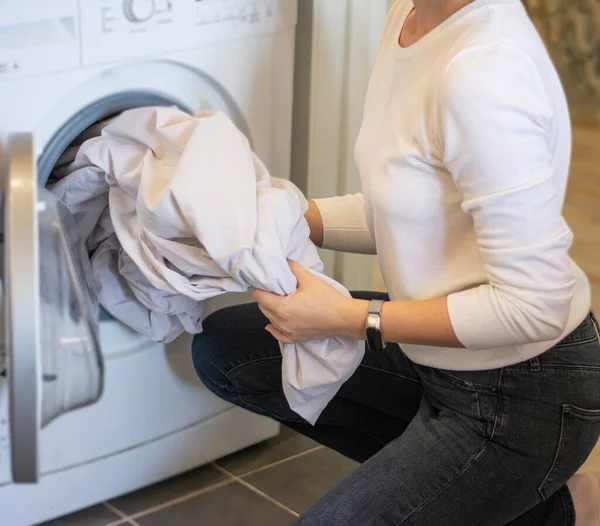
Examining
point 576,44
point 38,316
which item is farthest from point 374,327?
point 576,44

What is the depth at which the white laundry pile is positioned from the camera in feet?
3.47

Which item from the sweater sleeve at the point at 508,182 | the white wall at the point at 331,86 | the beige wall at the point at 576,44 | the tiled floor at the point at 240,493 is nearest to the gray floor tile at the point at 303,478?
the tiled floor at the point at 240,493

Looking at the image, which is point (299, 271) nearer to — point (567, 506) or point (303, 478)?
point (567, 506)

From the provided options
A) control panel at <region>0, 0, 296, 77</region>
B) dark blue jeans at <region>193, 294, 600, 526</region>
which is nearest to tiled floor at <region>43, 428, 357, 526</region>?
dark blue jeans at <region>193, 294, 600, 526</region>

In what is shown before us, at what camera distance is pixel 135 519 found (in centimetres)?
149

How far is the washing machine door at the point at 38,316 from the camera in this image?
28.1 inches

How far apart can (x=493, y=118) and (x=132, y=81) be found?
1.83 ft

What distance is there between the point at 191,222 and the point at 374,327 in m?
0.25

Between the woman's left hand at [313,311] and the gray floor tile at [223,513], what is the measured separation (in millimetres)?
499

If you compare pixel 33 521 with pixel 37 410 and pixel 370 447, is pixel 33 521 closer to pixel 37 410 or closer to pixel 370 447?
pixel 370 447

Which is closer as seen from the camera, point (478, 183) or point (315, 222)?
point (478, 183)

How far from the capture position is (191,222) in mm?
1049

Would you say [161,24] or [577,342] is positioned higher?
[161,24]

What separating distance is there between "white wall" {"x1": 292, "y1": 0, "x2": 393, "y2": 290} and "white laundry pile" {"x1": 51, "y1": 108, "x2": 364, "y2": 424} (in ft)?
1.29
